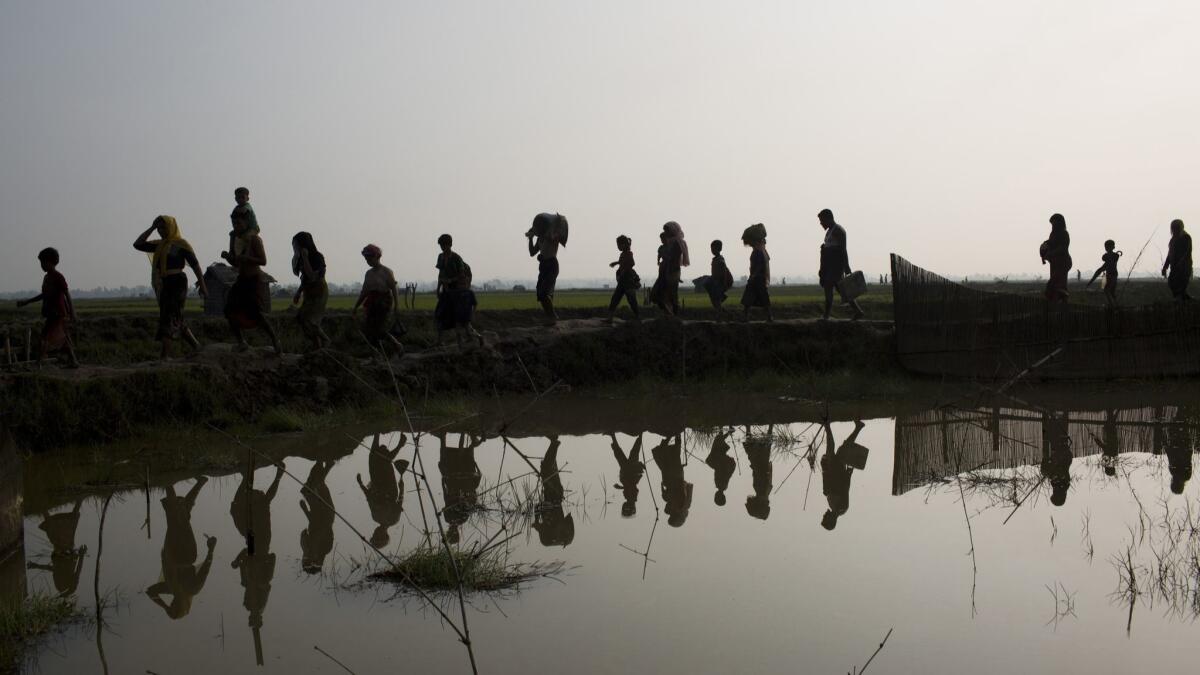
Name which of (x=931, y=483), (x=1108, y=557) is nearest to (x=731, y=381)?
(x=931, y=483)

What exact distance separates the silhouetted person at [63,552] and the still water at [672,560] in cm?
2

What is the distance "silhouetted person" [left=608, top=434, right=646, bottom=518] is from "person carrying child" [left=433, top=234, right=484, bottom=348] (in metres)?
2.88

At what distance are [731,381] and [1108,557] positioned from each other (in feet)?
22.3

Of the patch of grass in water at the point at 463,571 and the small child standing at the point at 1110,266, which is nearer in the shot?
the patch of grass in water at the point at 463,571

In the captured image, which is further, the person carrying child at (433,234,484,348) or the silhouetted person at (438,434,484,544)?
the person carrying child at (433,234,484,348)

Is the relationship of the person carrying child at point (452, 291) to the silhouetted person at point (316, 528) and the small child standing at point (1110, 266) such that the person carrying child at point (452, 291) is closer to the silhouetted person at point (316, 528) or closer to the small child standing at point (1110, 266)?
the silhouetted person at point (316, 528)

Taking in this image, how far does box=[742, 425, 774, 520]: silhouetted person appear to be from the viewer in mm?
5582

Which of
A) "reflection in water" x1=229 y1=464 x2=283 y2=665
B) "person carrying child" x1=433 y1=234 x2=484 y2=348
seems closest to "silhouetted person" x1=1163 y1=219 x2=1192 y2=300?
"person carrying child" x1=433 y1=234 x2=484 y2=348

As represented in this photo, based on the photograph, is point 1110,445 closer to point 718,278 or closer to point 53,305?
point 718,278

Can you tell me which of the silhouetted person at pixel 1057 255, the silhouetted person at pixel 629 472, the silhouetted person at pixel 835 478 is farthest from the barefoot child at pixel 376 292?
the silhouetted person at pixel 1057 255

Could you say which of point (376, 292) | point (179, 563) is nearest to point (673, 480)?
point (179, 563)

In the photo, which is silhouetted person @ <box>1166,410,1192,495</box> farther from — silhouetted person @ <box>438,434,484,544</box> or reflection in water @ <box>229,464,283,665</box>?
reflection in water @ <box>229,464,283,665</box>

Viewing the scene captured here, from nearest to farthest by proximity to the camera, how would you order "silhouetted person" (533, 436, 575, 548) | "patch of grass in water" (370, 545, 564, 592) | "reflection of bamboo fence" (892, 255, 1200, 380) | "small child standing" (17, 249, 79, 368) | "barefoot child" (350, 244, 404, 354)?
"patch of grass in water" (370, 545, 564, 592)
"silhouetted person" (533, 436, 575, 548)
"small child standing" (17, 249, 79, 368)
"barefoot child" (350, 244, 404, 354)
"reflection of bamboo fence" (892, 255, 1200, 380)

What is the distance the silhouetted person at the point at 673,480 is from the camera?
549 cm
